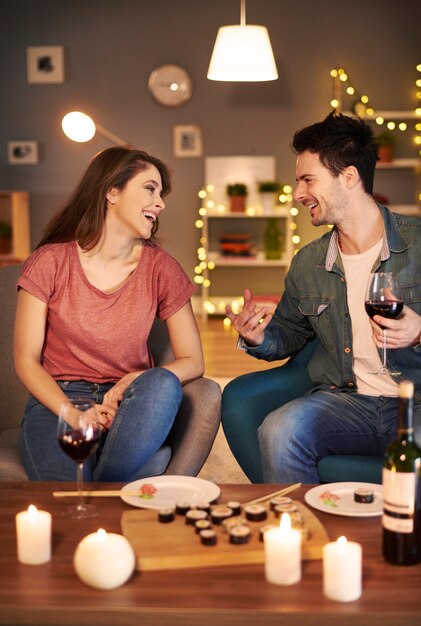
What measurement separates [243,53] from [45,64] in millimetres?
3063

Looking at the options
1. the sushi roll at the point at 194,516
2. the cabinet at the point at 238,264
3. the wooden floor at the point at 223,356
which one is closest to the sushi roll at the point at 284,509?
the sushi roll at the point at 194,516

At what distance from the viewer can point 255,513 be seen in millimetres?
1590

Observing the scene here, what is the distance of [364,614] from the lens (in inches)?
51.6

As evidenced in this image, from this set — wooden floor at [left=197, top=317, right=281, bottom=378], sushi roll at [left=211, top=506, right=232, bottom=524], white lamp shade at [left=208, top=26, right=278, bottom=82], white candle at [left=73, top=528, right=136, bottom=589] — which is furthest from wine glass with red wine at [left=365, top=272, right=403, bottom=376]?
white lamp shade at [left=208, top=26, right=278, bottom=82]

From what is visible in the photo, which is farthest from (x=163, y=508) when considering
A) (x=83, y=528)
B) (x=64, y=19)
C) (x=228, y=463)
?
(x=64, y=19)

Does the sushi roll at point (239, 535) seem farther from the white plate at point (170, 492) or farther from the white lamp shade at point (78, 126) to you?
→ the white lamp shade at point (78, 126)

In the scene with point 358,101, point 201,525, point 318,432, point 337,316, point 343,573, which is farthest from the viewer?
point 358,101

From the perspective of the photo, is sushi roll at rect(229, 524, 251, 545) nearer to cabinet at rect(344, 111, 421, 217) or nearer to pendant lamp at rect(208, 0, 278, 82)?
pendant lamp at rect(208, 0, 278, 82)

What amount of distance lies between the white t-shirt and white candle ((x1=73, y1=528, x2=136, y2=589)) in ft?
4.02

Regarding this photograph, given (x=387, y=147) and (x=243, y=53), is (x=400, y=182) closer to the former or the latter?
(x=387, y=147)

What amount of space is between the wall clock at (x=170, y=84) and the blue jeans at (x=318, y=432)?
18.3ft

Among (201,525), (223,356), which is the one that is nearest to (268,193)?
(223,356)

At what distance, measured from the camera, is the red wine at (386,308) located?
7.11ft

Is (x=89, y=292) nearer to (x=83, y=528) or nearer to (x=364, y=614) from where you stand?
(x=83, y=528)
